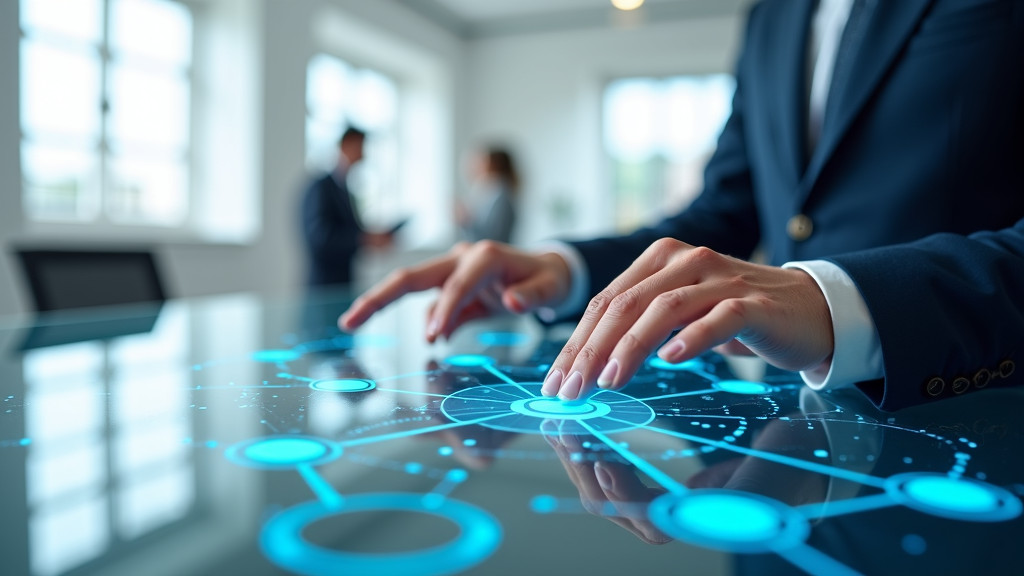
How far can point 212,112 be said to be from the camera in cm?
570

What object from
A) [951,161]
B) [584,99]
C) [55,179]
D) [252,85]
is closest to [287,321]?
[951,161]

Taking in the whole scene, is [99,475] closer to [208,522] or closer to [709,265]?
[208,522]

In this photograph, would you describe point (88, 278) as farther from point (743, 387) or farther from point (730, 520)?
point (730, 520)

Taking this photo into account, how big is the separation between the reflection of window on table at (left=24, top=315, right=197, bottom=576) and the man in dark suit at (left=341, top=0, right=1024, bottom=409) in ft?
0.98

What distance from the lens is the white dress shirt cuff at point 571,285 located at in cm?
118

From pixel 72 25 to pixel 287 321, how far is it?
4391 millimetres

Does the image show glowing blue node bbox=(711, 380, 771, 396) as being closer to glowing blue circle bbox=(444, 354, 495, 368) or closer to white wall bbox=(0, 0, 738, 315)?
glowing blue circle bbox=(444, 354, 495, 368)

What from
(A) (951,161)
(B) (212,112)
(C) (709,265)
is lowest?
(C) (709,265)

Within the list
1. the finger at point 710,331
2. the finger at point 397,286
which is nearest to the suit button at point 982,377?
the finger at point 710,331

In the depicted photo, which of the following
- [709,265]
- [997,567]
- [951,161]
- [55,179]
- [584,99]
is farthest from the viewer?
[584,99]

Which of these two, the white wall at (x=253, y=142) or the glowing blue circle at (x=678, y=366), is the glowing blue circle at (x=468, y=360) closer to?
the glowing blue circle at (x=678, y=366)

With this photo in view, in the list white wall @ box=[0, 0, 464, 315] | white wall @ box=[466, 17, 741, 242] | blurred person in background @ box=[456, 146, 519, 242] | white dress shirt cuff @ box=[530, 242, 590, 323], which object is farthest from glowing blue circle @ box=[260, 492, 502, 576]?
white wall @ box=[466, 17, 741, 242]

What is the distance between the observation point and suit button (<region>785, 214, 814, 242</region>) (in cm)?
120

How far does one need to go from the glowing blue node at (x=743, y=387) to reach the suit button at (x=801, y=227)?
0.51 metres
